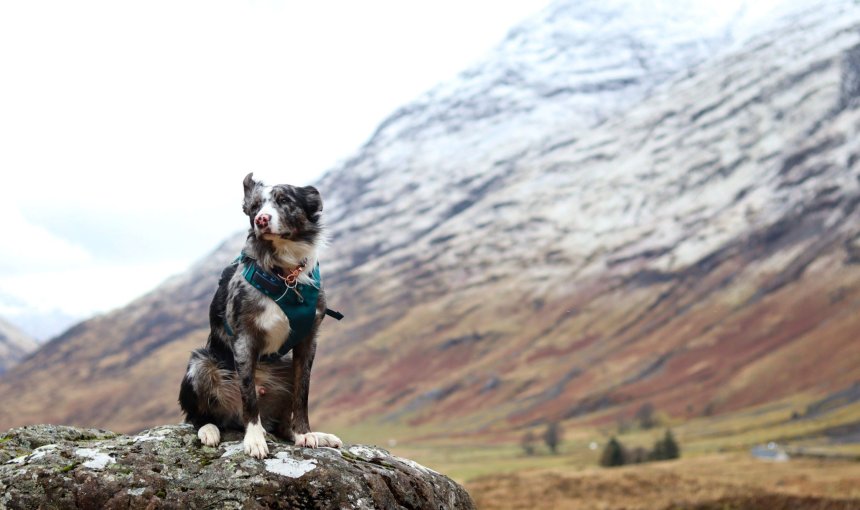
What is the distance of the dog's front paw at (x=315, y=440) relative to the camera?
9.90 meters

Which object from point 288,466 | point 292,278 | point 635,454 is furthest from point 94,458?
point 635,454

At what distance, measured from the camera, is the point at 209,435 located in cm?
967

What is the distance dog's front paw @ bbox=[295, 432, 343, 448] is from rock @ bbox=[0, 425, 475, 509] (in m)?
0.15

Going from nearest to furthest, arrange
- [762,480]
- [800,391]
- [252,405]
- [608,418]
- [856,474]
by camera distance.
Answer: [252,405] < [762,480] < [856,474] < [800,391] < [608,418]

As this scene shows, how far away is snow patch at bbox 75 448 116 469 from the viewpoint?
8.99m

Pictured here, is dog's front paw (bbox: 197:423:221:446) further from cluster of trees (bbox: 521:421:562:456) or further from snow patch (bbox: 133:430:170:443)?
cluster of trees (bbox: 521:421:562:456)

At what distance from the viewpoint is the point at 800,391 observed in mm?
160250

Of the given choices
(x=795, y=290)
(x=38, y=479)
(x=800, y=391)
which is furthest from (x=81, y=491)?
(x=795, y=290)

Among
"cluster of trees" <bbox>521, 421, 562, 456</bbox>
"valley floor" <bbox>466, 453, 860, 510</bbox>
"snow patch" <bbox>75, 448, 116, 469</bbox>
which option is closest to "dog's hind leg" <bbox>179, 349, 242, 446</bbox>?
"snow patch" <bbox>75, 448, 116, 469</bbox>

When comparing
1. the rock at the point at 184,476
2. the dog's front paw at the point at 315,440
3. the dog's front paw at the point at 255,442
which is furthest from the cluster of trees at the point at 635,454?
the dog's front paw at the point at 255,442

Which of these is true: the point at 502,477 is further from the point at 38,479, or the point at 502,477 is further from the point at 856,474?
the point at 38,479

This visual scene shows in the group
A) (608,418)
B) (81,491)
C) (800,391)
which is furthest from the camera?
(608,418)

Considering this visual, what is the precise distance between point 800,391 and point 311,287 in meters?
169

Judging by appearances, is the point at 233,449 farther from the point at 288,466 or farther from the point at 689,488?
the point at 689,488
